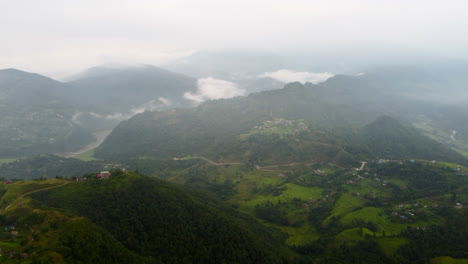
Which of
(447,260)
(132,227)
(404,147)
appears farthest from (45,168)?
(404,147)

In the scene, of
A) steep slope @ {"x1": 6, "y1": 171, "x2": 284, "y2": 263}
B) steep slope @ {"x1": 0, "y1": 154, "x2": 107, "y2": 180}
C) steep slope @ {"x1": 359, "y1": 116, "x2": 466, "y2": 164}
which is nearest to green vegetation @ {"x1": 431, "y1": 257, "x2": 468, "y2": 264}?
steep slope @ {"x1": 6, "y1": 171, "x2": 284, "y2": 263}

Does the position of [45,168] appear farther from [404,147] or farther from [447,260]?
[404,147]

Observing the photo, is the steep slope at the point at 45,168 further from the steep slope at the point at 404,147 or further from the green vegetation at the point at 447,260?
the steep slope at the point at 404,147

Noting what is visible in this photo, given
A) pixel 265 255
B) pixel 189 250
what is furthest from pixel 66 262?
pixel 265 255

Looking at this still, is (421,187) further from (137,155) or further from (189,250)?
(137,155)

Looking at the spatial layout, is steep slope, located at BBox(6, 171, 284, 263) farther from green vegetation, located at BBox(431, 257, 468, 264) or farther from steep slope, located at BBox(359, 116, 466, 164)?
steep slope, located at BBox(359, 116, 466, 164)
